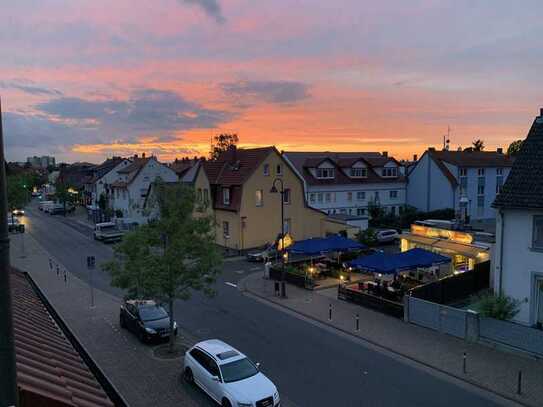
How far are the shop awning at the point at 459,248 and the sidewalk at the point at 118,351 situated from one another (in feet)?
58.7

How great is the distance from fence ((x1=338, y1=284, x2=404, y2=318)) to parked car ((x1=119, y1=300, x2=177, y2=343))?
32.1ft

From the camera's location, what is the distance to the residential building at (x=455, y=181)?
55.0 m

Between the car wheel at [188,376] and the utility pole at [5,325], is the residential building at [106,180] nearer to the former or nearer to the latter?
the car wheel at [188,376]

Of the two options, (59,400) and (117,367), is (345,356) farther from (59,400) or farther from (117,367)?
(59,400)

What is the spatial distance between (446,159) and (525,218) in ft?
126

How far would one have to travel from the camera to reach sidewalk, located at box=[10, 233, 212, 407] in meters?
14.5

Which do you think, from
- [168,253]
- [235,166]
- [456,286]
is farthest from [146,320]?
[235,166]

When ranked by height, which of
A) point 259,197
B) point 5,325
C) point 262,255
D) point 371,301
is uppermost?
point 5,325

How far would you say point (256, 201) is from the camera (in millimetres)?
41219

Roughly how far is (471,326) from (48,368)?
17.6 m

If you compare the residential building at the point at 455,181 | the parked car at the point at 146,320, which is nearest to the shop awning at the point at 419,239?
the parked car at the point at 146,320

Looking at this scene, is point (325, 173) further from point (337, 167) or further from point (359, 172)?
point (359, 172)

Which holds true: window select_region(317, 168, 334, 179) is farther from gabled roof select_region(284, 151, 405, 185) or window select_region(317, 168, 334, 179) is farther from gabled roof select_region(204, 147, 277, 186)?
gabled roof select_region(204, 147, 277, 186)

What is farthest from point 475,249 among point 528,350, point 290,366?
point 290,366
